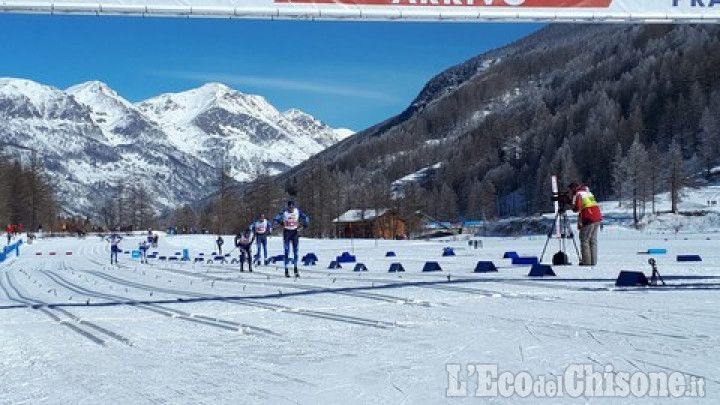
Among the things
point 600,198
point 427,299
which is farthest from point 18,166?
point 427,299

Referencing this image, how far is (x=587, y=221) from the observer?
50.5ft

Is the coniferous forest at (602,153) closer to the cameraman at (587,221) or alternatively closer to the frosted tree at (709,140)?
the frosted tree at (709,140)

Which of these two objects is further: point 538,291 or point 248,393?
point 538,291

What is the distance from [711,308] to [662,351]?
9.24 ft

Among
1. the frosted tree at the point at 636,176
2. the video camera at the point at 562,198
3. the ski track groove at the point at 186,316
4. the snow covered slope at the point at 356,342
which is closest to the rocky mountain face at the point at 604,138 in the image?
the frosted tree at the point at 636,176

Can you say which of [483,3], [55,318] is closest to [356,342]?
[55,318]

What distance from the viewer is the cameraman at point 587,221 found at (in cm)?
1534

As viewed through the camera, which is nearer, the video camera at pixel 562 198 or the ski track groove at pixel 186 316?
the ski track groove at pixel 186 316

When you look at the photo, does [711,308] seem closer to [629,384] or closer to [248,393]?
[629,384]

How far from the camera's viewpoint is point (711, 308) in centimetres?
838

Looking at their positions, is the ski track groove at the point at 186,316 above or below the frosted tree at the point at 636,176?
below

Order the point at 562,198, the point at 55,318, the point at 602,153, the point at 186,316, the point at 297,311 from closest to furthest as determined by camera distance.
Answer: the point at 186,316 → the point at 297,311 → the point at 55,318 → the point at 562,198 → the point at 602,153

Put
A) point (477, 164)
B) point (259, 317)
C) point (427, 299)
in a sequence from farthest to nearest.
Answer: point (477, 164)
point (427, 299)
point (259, 317)

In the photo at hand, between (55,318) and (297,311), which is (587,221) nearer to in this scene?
(297,311)
